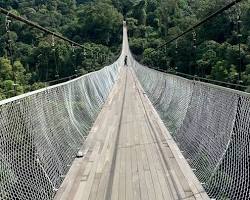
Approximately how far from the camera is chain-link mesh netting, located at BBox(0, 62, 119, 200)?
348 cm

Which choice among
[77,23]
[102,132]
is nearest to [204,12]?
[77,23]

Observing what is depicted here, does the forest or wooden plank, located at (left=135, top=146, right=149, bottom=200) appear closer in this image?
wooden plank, located at (left=135, top=146, right=149, bottom=200)

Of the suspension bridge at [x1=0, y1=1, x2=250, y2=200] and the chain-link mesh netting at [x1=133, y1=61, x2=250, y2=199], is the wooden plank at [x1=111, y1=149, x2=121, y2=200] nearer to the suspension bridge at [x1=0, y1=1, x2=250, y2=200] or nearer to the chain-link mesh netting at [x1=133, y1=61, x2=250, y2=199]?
the suspension bridge at [x1=0, y1=1, x2=250, y2=200]

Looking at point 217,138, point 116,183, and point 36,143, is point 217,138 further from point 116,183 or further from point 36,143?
point 36,143

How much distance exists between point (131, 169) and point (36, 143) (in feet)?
4.95

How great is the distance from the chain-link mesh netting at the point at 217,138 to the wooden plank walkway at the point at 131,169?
0.16 meters

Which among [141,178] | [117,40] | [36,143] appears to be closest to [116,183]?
[141,178]

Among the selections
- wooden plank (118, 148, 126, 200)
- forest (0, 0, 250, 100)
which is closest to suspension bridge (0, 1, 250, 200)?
wooden plank (118, 148, 126, 200)

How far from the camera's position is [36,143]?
4.30 metres

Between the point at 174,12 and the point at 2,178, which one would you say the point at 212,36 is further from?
the point at 174,12

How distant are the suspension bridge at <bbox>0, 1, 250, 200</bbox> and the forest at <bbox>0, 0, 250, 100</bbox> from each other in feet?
1.85

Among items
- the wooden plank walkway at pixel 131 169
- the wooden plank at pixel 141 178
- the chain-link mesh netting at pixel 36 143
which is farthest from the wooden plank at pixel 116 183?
the chain-link mesh netting at pixel 36 143

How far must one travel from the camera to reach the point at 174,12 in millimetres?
91125

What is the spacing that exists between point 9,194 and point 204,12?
53911 millimetres
